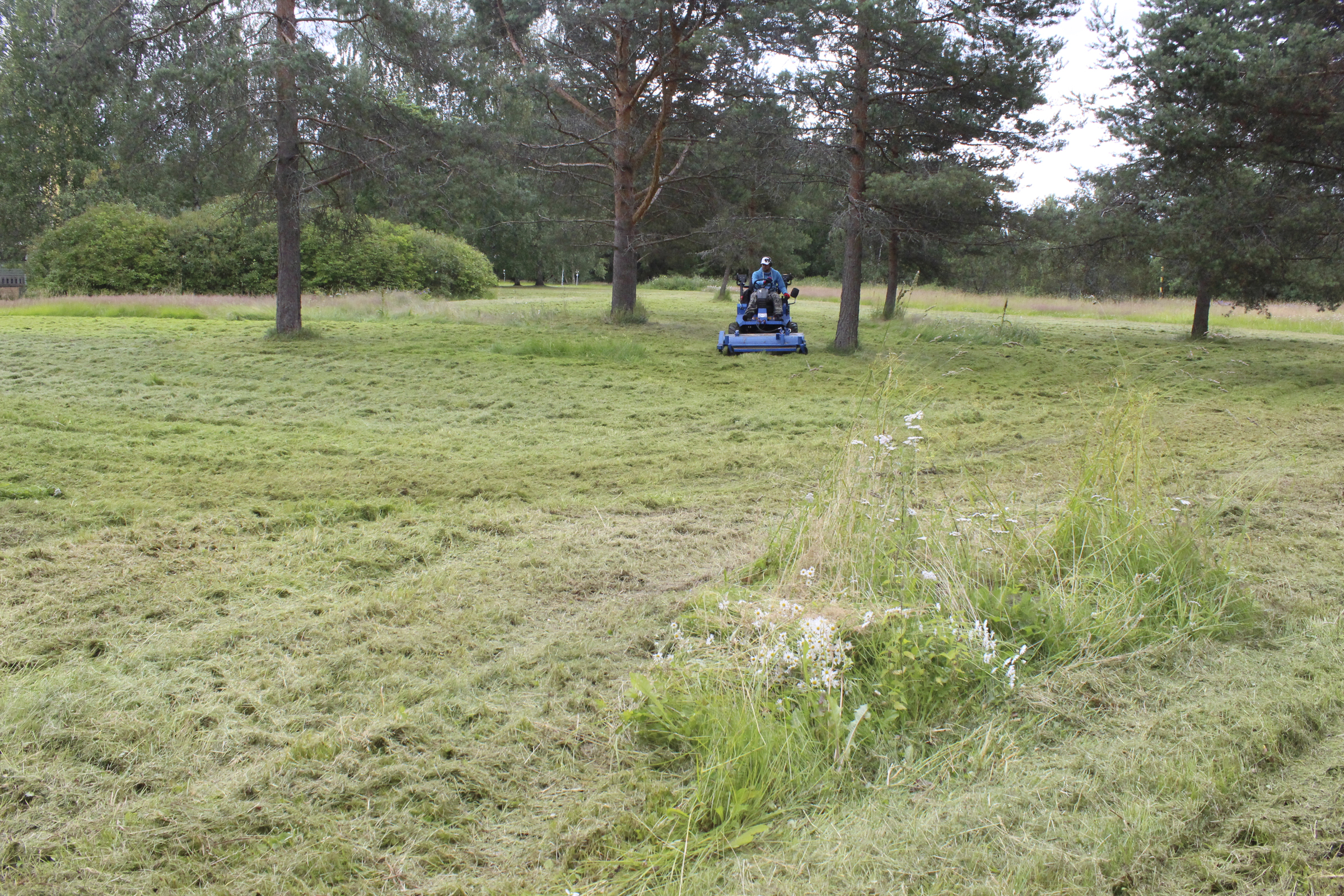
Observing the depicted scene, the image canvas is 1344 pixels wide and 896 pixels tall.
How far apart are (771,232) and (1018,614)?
914 inches

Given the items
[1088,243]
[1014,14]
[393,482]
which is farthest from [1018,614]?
[1088,243]

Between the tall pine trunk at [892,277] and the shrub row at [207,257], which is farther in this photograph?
the shrub row at [207,257]

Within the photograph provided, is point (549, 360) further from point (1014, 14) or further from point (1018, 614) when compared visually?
point (1018, 614)

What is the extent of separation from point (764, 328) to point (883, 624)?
11179 mm

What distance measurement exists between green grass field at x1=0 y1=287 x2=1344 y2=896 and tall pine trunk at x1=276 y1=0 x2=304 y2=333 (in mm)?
6094

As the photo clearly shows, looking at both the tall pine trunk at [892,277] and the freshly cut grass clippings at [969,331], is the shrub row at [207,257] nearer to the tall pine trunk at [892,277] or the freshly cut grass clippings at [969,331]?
the tall pine trunk at [892,277]

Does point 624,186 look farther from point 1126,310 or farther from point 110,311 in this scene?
point 1126,310

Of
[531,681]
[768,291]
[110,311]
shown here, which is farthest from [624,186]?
[531,681]

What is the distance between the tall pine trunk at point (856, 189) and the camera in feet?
42.8

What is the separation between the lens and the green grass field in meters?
2.20

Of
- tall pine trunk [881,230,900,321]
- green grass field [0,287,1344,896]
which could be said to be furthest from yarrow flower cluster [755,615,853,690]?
tall pine trunk [881,230,900,321]

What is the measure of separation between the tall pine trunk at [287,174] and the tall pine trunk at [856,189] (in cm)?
799

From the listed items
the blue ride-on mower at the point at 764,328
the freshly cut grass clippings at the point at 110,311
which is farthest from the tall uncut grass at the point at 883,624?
the freshly cut grass clippings at the point at 110,311

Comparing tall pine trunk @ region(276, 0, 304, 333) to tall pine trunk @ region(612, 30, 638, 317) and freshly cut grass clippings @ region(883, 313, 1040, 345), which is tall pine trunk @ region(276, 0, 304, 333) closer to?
tall pine trunk @ region(612, 30, 638, 317)
